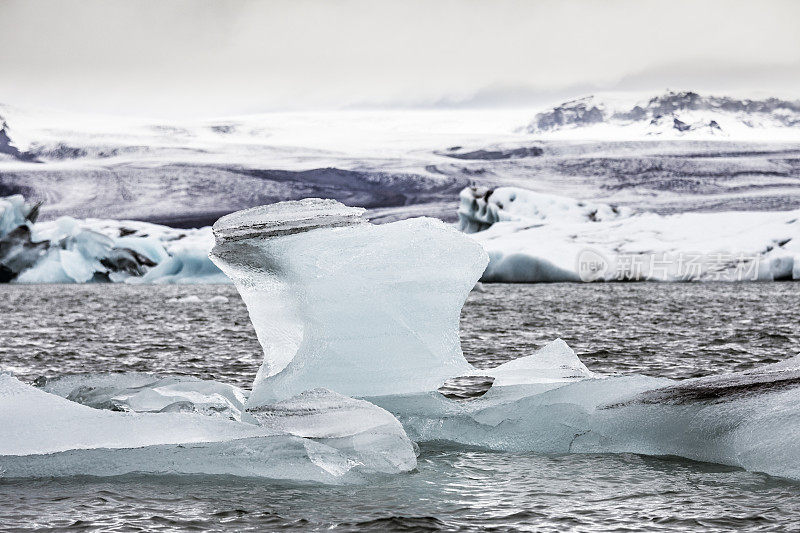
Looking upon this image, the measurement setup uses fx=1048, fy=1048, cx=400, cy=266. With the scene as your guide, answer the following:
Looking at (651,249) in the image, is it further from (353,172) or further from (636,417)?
(353,172)

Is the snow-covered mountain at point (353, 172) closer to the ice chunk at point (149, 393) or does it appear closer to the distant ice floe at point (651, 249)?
the distant ice floe at point (651, 249)

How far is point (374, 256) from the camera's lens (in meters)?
8.67

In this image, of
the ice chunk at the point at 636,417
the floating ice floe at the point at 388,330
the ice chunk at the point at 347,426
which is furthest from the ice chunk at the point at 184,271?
the ice chunk at the point at 347,426

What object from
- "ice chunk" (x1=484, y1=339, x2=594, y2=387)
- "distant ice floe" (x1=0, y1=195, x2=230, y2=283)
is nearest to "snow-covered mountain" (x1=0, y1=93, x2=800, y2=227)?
"distant ice floe" (x1=0, y1=195, x2=230, y2=283)

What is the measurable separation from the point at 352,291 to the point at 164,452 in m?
2.67

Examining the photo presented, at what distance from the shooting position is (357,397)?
8.38 meters

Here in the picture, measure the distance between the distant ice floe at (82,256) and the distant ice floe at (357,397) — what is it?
37274 mm

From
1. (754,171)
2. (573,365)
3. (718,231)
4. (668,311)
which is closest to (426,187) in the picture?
(754,171)

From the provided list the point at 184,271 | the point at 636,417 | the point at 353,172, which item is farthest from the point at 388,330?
the point at 353,172

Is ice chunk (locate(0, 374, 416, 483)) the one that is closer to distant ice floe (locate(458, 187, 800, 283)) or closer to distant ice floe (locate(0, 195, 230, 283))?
distant ice floe (locate(458, 187, 800, 283))

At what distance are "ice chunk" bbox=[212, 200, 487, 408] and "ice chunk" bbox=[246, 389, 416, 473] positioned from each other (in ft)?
2.90

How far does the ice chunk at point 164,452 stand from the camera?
6.30 meters

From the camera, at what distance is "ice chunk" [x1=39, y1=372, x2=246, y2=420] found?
7854 mm

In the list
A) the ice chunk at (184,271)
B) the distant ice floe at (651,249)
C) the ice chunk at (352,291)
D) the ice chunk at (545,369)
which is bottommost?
the ice chunk at (184,271)
